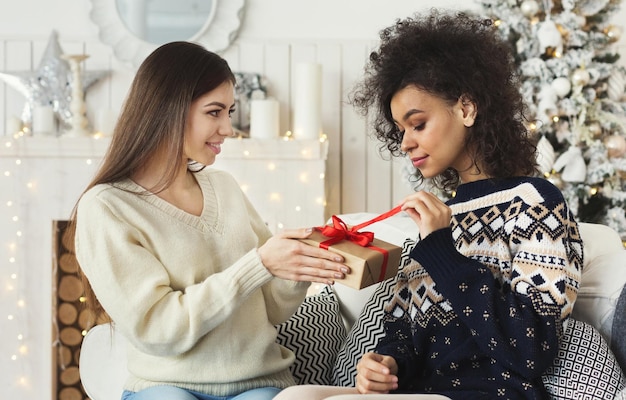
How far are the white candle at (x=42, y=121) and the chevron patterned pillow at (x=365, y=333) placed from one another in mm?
1901

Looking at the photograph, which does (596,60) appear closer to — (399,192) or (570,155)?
(570,155)

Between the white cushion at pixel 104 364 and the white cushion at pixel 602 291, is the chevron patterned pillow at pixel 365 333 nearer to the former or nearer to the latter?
the white cushion at pixel 602 291

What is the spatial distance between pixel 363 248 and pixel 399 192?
2.04 meters

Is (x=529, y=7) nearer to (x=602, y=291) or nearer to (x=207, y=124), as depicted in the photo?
(x=602, y=291)

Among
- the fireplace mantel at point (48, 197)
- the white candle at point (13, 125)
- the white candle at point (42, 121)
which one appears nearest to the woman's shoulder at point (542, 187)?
the fireplace mantel at point (48, 197)

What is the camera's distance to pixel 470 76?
5.21 ft

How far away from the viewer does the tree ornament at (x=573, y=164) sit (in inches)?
115

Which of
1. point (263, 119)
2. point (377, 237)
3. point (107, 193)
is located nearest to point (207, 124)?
point (107, 193)

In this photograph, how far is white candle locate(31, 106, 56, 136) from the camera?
3.26m

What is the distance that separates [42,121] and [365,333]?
1.98 meters

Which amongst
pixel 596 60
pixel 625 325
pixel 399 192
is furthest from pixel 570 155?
pixel 625 325

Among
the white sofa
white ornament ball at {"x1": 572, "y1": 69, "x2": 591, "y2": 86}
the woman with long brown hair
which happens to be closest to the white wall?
white ornament ball at {"x1": 572, "y1": 69, "x2": 591, "y2": 86}

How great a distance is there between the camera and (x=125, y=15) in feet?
11.1

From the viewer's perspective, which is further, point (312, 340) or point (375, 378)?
point (312, 340)
